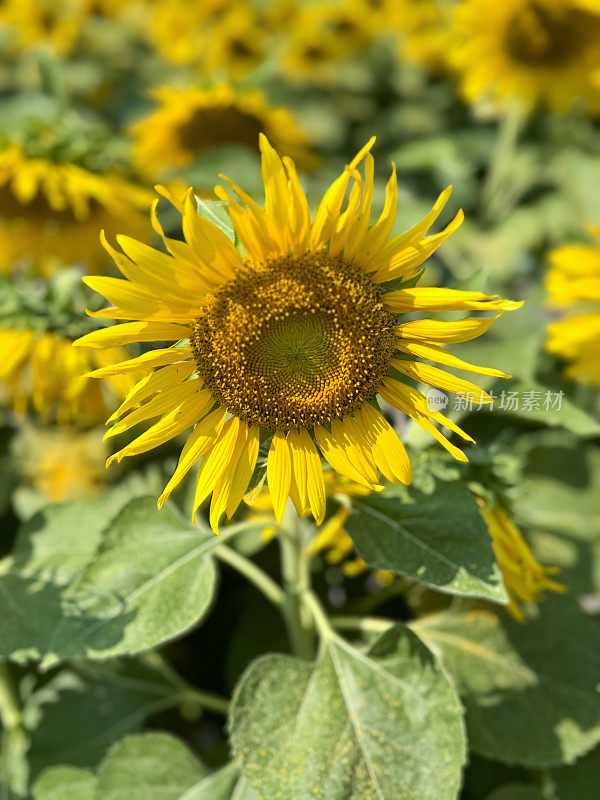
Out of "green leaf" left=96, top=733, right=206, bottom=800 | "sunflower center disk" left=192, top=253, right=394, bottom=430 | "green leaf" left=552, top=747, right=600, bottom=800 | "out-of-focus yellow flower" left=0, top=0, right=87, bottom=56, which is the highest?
"out-of-focus yellow flower" left=0, top=0, right=87, bottom=56

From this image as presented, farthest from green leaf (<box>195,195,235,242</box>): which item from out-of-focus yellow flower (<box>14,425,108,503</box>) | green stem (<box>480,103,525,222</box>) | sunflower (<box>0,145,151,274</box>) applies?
green stem (<box>480,103,525,222</box>)

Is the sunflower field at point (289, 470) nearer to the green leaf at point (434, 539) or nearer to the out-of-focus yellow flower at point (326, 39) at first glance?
the green leaf at point (434, 539)

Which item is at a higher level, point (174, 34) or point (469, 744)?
point (174, 34)

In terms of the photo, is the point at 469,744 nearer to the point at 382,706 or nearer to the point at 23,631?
the point at 382,706

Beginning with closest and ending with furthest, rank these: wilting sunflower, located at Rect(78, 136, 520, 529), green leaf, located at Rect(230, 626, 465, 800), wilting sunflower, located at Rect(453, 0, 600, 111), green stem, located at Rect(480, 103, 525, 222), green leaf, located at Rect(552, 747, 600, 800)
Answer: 1. wilting sunflower, located at Rect(78, 136, 520, 529)
2. green leaf, located at Rect(230, 626, 465, 800)
3. green leaf, located at Rect(552, 747, 600, 800)
4. wilting sunflower, located at Rect(453, 0, 600, 111)
5. green stem, located at Rect(480, 103, 525, 222)

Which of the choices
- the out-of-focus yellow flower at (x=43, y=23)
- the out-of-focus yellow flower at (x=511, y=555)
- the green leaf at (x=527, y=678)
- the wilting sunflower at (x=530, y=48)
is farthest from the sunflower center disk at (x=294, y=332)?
the out-of-focus yellow flower at (x=43, y=23)

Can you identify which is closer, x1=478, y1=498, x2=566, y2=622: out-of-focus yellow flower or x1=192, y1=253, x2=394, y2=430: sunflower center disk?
x1=192, y1=253, x2=394, y2=430: sunflower center disk

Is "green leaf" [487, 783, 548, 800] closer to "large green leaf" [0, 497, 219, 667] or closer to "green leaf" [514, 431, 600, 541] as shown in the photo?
"green leaf" [514, 431, 600, 541]

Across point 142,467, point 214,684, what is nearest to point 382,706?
point 214,684
